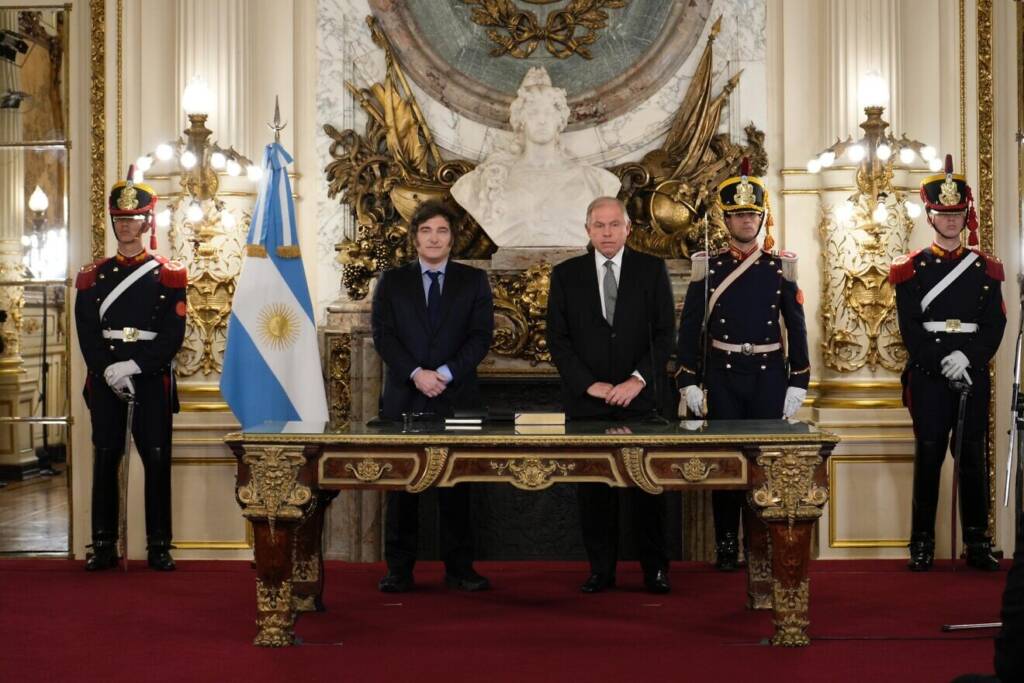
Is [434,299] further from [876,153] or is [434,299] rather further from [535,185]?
[876,153]

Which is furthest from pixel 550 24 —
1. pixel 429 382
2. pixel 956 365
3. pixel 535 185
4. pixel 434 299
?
pixel 956 365

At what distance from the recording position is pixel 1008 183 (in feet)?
22.1

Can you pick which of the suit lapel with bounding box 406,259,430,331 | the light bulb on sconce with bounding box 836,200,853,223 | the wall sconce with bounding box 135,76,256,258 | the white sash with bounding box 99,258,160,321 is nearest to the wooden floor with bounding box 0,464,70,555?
the white sash with bounding box 99,258,160,321

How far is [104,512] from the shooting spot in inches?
247

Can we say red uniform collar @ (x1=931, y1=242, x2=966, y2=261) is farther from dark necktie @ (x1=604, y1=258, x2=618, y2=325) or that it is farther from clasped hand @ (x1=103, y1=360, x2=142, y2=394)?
clasped hand @ (x1=103, y1=360, x2=142, y2=394)

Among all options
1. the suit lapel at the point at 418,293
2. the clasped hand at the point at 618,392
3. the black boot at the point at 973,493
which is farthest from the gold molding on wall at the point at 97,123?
the black boot at the point at 973,493

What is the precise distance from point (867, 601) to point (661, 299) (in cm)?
142

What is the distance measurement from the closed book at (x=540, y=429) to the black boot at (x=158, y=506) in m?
2.31

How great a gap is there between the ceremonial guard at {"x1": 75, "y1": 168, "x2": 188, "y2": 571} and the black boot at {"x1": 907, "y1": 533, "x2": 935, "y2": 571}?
3.35m

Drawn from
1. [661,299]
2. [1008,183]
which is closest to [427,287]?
[661,299]

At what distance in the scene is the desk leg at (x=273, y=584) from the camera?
14.9 ft

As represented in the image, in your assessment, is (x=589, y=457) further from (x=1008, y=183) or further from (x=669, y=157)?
(x=1008, y=183)

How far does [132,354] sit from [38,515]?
1.26 meters

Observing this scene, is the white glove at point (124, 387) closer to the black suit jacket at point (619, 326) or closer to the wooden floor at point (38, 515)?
the wooden floor at point (38, 515)
